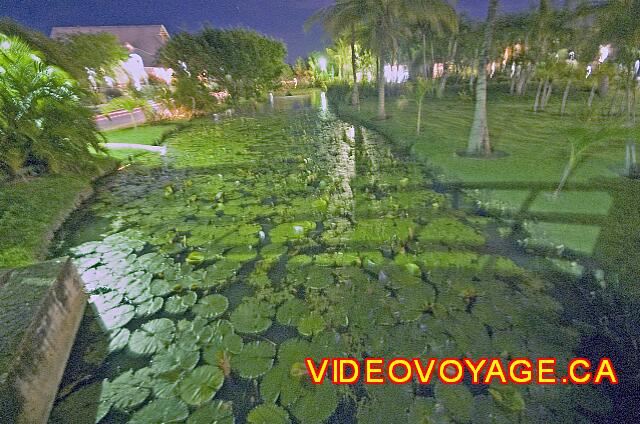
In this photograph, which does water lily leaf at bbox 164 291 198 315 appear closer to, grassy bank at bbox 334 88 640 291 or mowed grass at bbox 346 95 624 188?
grassy bank at bbox 334 88 640 291

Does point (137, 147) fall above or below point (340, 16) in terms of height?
below

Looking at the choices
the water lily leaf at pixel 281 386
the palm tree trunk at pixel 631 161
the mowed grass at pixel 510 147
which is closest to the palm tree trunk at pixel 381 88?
the mowed grass at pixel 510 147

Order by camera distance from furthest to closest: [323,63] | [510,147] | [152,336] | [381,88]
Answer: [323,63]
[381,88]
[510,147]
[152,336]

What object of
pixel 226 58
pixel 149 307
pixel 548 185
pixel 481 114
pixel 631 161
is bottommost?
pixel 149 307

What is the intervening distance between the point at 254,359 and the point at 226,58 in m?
24.7

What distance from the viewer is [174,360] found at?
2531 mm

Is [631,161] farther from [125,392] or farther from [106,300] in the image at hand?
[106,300]

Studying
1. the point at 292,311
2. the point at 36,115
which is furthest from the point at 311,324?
the point at 36,115

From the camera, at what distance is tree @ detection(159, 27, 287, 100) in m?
19.8

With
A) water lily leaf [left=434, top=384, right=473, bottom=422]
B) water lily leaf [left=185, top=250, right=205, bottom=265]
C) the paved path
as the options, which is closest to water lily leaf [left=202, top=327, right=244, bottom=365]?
water lily leaf [left=185, top=250, right=205, bottom=265]

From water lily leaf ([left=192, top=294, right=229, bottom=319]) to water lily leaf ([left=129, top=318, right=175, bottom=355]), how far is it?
0.96ft

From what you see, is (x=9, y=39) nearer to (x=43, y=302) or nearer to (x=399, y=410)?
(x=43, y=302)

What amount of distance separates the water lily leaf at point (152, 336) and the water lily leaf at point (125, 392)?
0.25 m

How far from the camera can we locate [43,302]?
8.07ft
